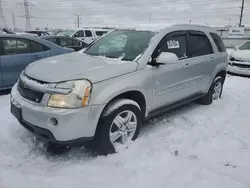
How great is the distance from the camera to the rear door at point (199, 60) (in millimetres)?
4273

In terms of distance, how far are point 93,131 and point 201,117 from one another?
8.15 ft

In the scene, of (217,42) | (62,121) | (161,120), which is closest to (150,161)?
(62,121)

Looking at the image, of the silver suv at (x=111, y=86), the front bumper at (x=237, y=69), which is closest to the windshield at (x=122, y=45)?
the silver suv at (x=111, y=86)

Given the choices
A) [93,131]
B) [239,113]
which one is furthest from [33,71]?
[239,113]

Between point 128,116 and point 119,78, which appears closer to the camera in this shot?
point 119,78

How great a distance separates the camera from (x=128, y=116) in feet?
10.6

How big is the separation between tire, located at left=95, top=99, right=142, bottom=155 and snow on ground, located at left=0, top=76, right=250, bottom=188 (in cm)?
16

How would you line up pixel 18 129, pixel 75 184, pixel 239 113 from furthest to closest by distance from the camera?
pixel 239 113 → pixel 18 129 → pixel 75 184

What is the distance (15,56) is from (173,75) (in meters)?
3.85

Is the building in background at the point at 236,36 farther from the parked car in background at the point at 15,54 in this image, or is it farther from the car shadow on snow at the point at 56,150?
the car shadow on snow at the point at 56,150

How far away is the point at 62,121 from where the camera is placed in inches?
103

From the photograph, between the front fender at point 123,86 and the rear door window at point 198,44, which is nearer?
the front fender at point 123,86

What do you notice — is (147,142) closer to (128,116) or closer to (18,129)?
(128,116)

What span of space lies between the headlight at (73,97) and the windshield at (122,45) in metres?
0.97
